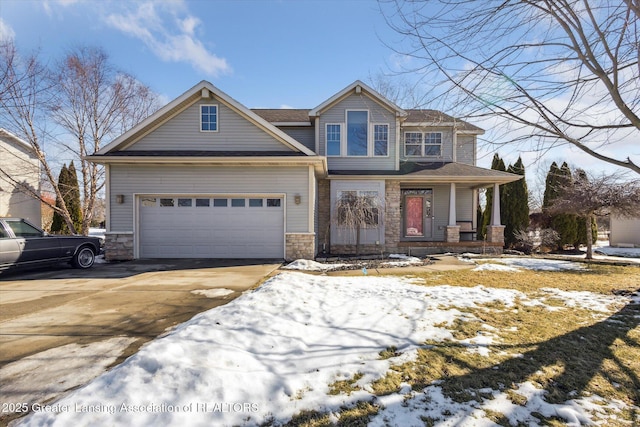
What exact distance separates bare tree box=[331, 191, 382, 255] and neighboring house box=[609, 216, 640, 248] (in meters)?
16.2

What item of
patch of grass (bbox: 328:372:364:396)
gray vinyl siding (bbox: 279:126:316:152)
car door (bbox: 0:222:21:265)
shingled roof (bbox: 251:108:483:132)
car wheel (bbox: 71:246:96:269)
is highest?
shingled roof (bbox: 251:108:483:132)

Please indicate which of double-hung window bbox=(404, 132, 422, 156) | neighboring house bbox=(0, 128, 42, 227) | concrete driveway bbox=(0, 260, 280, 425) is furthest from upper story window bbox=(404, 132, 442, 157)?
neighboring house bbox=(0, 128, 42, 227)

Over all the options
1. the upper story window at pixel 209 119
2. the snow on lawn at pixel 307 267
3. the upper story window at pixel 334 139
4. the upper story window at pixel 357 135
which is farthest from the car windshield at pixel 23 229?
the upper story window at pixel 357 135

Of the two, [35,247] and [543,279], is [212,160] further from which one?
[543,279]

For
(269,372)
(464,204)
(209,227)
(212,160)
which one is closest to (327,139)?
(212,160)

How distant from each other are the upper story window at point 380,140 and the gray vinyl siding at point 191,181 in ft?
14.3

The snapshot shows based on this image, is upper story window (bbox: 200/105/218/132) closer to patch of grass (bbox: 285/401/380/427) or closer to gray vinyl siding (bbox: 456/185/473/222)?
patch of grass (bbox: 285/401/380/427)

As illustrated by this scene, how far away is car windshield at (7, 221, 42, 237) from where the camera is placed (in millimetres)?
7117

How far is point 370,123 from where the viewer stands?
1269cm

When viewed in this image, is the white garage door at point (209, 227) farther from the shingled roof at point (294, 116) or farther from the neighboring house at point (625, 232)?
the neighboring house at point (625, 232)

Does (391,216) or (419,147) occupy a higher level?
(419,147)

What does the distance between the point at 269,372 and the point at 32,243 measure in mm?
8041

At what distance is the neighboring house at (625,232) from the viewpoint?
17953 millimetres

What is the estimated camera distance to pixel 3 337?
3.59 meters
